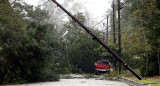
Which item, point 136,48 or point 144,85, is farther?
point 136,48

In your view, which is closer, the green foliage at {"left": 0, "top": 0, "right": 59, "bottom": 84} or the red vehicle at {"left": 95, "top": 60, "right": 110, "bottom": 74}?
the green foliage at {"left": 0, "top": 0, "right": 59, "bottom": 84}

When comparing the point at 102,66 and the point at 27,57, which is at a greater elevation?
the point at 27,57

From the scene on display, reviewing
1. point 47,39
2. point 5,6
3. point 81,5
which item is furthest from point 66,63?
point 81,5

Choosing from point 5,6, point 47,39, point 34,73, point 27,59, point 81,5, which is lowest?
point 34,73

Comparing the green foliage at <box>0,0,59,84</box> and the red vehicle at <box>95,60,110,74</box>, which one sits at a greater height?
the green foliage at <box>0,0,59,84</box>

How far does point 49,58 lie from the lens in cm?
1956

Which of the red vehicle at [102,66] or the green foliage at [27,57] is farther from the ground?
the green foliage at [27,57]

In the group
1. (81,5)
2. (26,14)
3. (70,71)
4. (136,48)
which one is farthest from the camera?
(81,5)

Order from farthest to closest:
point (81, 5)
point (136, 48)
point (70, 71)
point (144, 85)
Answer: point (81, 5) → point (70, 71) → point (136, 48) → point (144, 85)

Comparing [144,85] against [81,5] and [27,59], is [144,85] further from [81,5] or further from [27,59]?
[81,5]

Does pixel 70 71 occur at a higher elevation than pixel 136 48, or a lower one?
lower

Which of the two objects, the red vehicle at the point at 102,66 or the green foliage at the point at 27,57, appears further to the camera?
the red vehicle at the point at 102,66

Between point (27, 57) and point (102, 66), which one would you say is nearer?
point (27, 57)

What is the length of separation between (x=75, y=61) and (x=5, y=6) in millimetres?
15159
